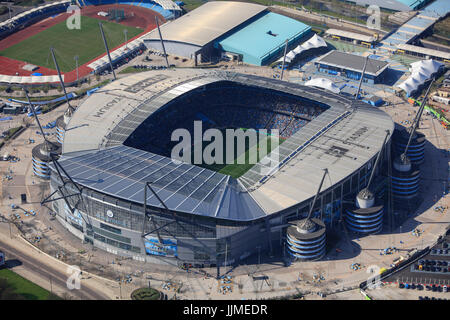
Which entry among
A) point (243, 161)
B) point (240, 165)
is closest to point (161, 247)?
point (240, 165)

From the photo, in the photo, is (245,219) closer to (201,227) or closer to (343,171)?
(201,227)

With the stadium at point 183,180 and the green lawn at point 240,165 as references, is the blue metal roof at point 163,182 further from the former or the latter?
the green lawn at point 240,165

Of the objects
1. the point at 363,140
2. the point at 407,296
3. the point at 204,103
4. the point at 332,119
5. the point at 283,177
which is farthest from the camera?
the point at 204,103

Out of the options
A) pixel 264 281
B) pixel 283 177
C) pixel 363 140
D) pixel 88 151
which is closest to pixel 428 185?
pixel 363 140

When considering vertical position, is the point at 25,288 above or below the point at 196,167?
below

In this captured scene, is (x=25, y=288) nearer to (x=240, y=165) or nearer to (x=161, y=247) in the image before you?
(x=161, y=247)

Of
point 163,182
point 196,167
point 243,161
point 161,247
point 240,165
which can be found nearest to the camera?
point 161,247

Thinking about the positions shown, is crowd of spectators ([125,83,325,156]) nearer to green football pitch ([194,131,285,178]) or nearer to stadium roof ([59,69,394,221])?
stadium roof ([59,69,394,221])
